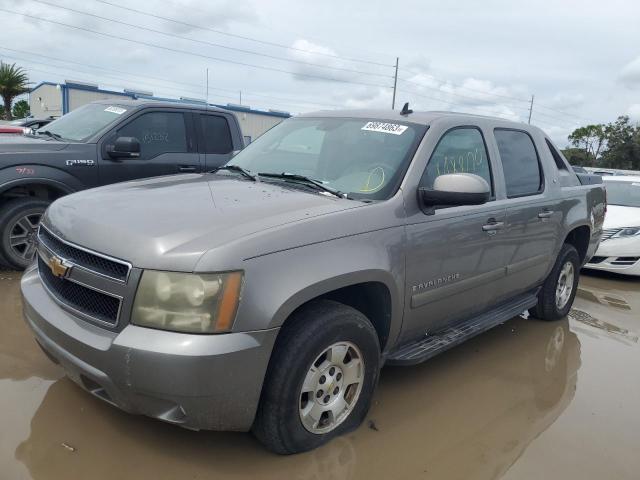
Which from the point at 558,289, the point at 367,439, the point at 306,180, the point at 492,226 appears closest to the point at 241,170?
the point at 306,180

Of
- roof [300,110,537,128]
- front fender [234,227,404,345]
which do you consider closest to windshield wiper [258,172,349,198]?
front fender [234,227,404,345]

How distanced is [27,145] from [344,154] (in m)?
3.53

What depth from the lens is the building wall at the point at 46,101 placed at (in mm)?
34125

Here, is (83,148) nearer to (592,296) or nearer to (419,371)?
(419,371)

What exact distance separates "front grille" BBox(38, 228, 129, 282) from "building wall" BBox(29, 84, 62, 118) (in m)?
33.5

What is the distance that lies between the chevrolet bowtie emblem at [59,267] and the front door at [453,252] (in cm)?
172

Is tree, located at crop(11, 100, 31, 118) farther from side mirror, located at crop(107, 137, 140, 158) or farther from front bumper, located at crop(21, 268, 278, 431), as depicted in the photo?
front bumper, located at crop(21, 268, 278, 431)

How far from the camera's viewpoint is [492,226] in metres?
3.58

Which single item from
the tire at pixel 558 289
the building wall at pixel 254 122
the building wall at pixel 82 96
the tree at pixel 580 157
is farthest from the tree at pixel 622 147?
the tire at pixel 558 289

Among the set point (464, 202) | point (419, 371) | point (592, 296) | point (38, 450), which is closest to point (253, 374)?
point (38, 450)

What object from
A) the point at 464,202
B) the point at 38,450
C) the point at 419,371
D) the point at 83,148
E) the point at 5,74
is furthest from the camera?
the point at 5,74

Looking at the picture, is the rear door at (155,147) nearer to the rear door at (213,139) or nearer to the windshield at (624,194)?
the rear door at (213,139)

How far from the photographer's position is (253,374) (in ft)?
7.39

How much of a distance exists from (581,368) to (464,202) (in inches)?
80.6
